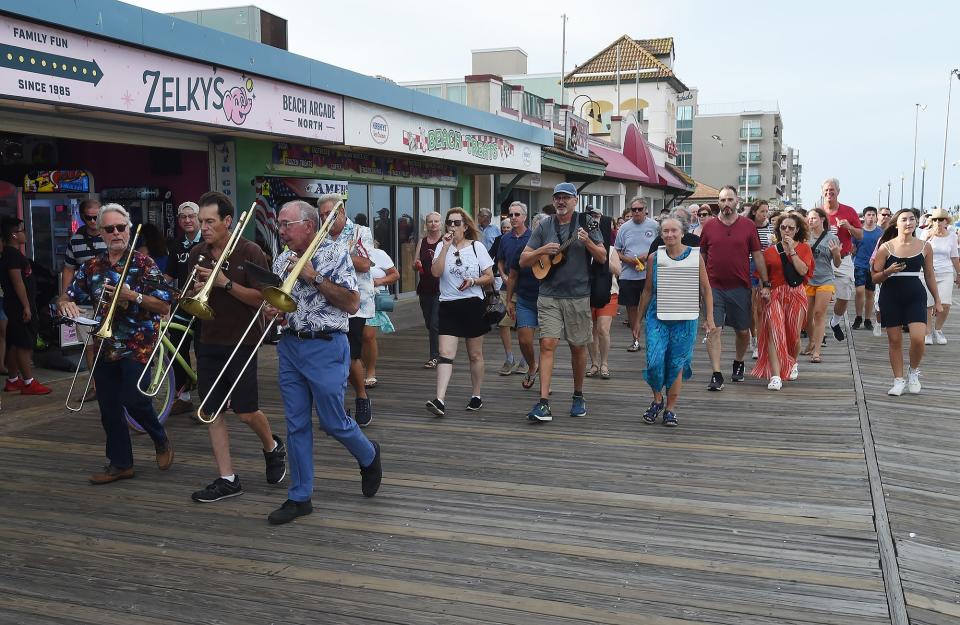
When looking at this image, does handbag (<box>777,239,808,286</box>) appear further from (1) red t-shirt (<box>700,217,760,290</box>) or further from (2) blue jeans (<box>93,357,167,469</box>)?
(2) blue jeans (<box>93,357,167,469</box>)

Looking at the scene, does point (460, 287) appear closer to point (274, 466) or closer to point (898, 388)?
point (274, 466)

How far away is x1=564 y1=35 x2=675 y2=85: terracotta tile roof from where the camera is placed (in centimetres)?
5091

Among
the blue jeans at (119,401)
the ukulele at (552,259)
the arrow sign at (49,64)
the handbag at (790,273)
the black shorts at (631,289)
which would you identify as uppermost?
the arrow sign at (49,64)

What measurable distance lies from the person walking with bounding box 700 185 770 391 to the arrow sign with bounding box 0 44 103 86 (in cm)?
593

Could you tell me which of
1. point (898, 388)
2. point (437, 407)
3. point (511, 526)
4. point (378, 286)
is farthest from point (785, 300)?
point (511, 526)

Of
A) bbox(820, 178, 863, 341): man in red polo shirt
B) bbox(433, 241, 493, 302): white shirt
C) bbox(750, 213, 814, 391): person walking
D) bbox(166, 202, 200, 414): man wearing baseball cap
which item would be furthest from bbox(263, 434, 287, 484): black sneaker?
bbox(820, 178, 863, 341): man in red polo shirt

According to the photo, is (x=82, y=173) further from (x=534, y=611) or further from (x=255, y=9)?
(x=534, y=611)

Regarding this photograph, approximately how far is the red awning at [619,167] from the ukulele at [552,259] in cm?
1912

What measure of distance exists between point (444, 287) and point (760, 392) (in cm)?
Answer: 333

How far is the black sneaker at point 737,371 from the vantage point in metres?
8.88

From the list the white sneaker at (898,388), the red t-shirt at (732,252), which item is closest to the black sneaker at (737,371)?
the red t-shirt at (732,252)

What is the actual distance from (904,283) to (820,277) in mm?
2250

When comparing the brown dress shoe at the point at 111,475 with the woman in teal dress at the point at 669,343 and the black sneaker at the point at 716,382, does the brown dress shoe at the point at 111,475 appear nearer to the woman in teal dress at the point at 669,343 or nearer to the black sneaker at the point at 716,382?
the woman in teal dress at the point at 669,343

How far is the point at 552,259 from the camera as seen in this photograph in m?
7.05
